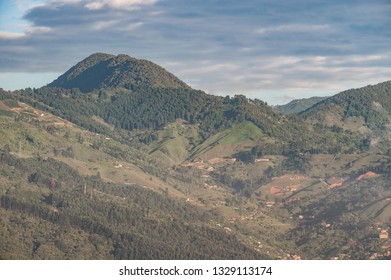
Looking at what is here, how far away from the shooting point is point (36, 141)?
18200 cm

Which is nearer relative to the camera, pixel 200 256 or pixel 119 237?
pixel 200 256

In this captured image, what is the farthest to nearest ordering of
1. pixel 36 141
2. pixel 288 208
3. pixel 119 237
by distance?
pixel 36 141 < pixel 288 208 < pixel 119 237

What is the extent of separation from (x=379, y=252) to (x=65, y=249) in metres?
45.7

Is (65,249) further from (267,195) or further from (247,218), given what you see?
(267,195)

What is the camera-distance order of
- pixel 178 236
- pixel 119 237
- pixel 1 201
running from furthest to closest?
pixel 1 201 < pixel 178 236 < pixel 119 237

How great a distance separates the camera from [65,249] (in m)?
94.5

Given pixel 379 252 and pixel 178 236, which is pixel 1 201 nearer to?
pixel 178 236

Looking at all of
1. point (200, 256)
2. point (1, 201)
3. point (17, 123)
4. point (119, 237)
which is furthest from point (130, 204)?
point (17, 123)

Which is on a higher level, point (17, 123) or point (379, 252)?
point (17, 123)

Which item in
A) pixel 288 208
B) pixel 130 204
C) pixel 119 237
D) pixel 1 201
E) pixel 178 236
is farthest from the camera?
pixel 288 208

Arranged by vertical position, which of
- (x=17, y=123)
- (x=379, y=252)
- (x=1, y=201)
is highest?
(x=17, y=123)

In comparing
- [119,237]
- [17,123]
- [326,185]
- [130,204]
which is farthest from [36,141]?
[119,237]

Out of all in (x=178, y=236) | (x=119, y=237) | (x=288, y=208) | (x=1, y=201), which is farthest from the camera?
(x=288, y=208)

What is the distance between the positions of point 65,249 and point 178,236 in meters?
22.7
